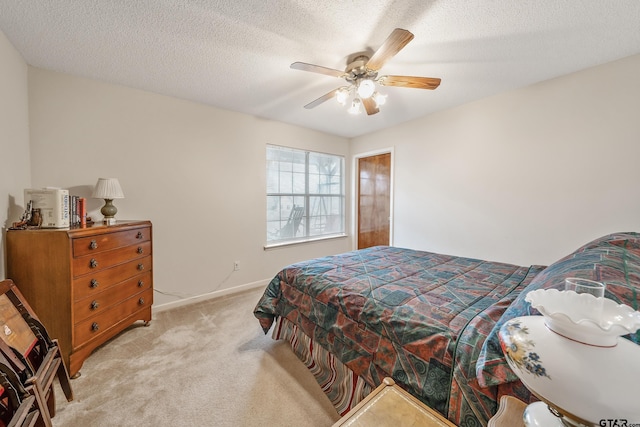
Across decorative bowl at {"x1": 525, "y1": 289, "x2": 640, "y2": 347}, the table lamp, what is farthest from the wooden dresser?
decorative bowl at {"x1": 525, "y1": 289, "x2": 640, "y2": 347}

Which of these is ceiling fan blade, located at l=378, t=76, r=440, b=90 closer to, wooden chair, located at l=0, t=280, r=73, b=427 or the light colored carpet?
the light colored carpet

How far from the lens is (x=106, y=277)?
1.86 m

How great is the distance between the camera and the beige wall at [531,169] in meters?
2.02

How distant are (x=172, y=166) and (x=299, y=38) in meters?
1.91

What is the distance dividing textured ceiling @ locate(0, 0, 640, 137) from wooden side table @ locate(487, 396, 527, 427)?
1911 millimetres

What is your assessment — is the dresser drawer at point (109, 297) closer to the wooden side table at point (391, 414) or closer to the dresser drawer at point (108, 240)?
the dresser drawer at point (108, 240)

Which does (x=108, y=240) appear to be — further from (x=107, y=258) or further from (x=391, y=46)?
(x=391, y=46)

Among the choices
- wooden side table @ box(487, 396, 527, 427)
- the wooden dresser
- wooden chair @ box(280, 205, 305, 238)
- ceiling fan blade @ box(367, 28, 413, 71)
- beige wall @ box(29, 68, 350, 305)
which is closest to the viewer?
wooden side table @ box(487, 396, 527, 427)

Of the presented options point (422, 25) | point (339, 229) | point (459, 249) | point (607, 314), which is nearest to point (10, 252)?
point (607, 314)

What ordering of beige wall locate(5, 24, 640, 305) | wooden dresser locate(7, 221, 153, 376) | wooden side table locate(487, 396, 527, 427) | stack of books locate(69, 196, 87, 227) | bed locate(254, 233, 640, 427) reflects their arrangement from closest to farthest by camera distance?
1. wooden side table locate(487, 396, 527, 427)
2. bed locate(254, 233, 640, 427)
3. wooden dresser locate(7, 221, 153, 376)
4. stack of books locate(69, 196, 87, 227)
5. beige wall locate(5, 24, 640, 305)

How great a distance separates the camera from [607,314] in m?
0.55

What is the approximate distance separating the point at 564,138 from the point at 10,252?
448 centimetres

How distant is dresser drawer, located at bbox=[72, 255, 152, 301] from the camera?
165 centimetres

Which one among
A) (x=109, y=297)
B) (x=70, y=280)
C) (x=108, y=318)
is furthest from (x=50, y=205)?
(x=108, y=318)
